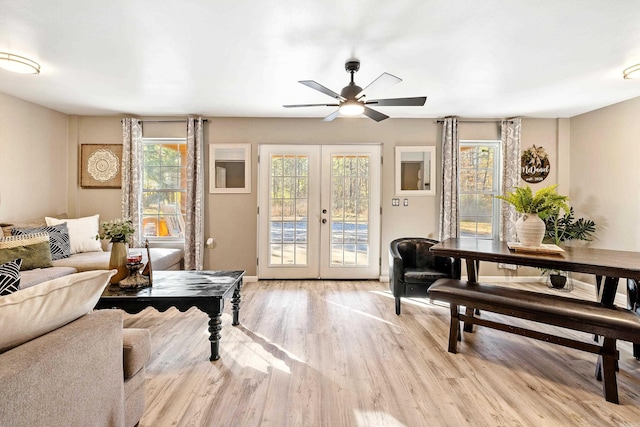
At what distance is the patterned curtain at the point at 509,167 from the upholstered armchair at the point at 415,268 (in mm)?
1643

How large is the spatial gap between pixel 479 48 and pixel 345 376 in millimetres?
2811

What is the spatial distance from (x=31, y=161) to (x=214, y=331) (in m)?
3.81

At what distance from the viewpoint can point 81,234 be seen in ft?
12.7

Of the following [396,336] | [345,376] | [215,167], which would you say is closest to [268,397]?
[345,376]

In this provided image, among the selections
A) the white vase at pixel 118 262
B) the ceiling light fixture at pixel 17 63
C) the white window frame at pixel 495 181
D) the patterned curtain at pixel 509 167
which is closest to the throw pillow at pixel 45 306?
the white vase at pixel 118 262

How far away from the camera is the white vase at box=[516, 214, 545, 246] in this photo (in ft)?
7.93

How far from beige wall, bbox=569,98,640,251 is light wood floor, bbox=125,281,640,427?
2.23m

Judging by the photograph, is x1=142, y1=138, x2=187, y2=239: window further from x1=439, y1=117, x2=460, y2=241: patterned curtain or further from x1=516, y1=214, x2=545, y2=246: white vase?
x1=516, y1=214, x2=545, y2=246: white vase

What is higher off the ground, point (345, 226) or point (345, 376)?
point (345, 226)

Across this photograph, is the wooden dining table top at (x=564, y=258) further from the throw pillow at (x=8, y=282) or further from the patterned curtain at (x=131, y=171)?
the patterned curtain at (x=131, y=171)

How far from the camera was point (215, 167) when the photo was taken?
462 cm

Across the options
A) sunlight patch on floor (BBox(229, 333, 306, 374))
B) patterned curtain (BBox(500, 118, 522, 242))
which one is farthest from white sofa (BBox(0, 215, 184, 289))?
patterned curtain (BBox(500, 118, 522, 242))

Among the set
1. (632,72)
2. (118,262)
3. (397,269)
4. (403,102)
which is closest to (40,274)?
(118,262)

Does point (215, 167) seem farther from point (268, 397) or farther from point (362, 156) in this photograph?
point (268, 397)
